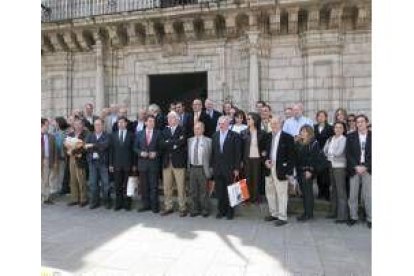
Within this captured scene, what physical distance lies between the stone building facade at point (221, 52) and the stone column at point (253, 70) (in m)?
0.03

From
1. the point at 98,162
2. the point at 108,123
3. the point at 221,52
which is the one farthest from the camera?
the point at 221,52

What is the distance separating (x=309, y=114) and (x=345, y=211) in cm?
495

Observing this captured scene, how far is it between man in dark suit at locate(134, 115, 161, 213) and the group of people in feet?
0.06

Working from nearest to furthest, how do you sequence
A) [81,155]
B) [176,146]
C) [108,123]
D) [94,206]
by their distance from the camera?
[176,146]
[94,206]
[81,155]
[108,123]

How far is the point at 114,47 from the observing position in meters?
13.6

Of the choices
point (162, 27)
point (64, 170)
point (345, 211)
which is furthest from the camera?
point (162, 27)

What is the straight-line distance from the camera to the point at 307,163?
7.04 m

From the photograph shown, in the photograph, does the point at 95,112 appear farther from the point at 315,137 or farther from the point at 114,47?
the point at 315,137

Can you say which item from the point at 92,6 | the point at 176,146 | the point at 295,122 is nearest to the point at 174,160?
the point at 176,146

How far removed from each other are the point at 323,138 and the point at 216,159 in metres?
2.11

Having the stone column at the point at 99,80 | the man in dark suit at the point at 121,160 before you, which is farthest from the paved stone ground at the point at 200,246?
the stone column at the point at 99,80

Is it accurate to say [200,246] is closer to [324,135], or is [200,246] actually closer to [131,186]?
[131,186]
